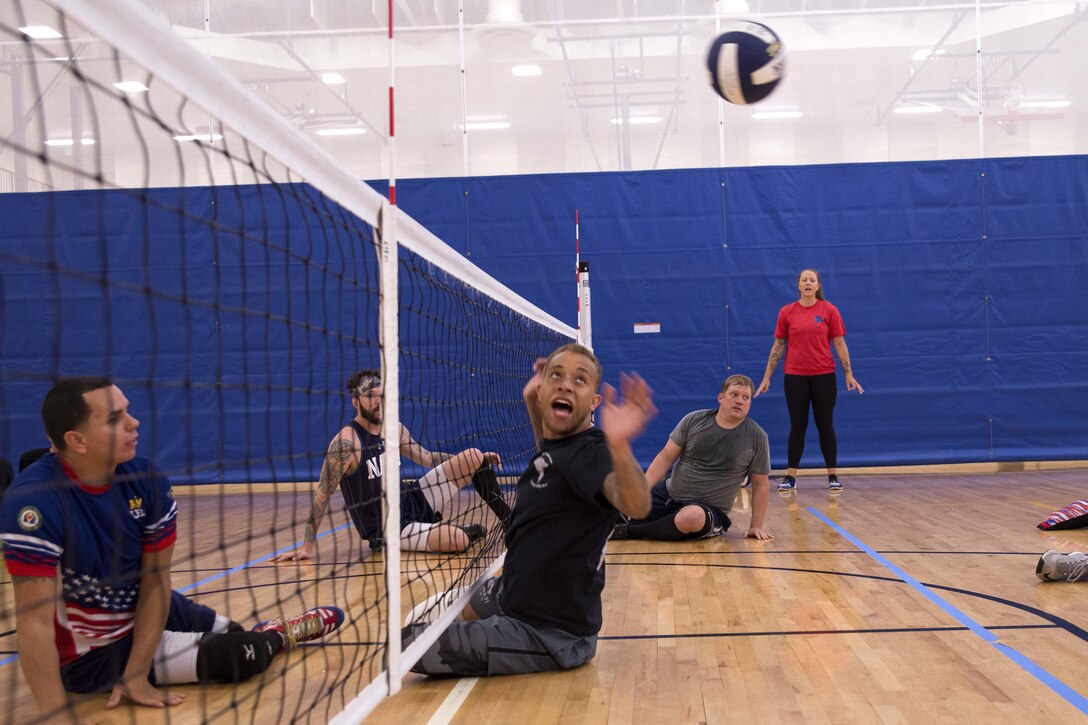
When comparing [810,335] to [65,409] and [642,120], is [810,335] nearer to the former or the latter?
[642,120]

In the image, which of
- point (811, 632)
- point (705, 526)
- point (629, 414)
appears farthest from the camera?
point (705, 526)

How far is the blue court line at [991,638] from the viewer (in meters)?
2.79

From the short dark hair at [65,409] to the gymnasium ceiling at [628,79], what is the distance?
296 inches

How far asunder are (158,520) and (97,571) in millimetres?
215

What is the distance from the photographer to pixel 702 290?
384 inches

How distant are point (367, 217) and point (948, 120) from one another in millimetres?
8608

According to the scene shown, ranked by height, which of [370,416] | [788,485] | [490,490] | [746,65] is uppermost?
[746,65]

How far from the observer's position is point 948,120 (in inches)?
382

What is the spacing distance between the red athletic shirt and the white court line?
5759 millimetres

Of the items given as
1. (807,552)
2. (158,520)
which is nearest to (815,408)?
(807,552)

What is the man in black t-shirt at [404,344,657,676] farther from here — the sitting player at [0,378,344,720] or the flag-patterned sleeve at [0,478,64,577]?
the flag-patterned sleeve at [0,478,64,577]

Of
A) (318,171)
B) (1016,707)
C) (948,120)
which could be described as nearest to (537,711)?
(1016,707)

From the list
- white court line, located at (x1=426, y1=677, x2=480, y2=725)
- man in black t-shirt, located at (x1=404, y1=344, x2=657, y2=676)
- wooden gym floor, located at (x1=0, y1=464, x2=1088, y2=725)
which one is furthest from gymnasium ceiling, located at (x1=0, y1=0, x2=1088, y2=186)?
white court line, located at (x1=426, y1=677, x2=480, y2=725)

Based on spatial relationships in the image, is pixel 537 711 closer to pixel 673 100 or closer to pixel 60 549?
pixel 60 549
